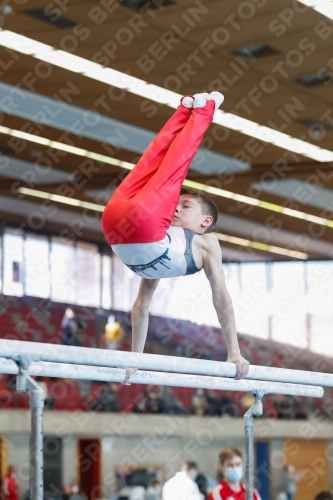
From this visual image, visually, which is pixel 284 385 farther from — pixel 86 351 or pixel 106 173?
pixel 106 173

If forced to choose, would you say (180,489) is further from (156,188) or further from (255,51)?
(255,51)

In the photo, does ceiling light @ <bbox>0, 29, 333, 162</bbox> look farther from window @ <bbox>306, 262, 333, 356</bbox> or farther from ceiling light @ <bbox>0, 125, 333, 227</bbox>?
window @ <bbox>306, 262, 333, 356</bbox>

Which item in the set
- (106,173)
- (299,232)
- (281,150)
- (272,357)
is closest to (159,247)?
(281,150)

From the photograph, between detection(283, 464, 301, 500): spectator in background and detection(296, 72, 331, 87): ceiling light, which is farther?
detection(283, 464, 301, 500): spectator in background

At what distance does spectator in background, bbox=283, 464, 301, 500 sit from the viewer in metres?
18.6

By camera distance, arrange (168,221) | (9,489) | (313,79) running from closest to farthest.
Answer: (168,221), (313,79), (9,489)

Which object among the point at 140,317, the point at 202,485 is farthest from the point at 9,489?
the point at 140,317

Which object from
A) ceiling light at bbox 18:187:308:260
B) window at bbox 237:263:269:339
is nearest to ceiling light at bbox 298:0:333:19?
ceiling light at bbox 18:187:308:260

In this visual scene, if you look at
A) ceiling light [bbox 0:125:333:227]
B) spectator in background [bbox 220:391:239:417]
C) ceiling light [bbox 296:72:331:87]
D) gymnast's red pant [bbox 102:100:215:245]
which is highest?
ceiling light [bbox 0:125:333:227]

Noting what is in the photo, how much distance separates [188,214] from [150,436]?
40.3ft

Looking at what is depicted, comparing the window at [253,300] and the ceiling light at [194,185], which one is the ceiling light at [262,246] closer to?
the window at [253,300]

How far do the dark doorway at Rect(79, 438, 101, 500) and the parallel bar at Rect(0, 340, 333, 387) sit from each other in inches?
500

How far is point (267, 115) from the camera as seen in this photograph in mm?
10570

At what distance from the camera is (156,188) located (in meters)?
3.70
